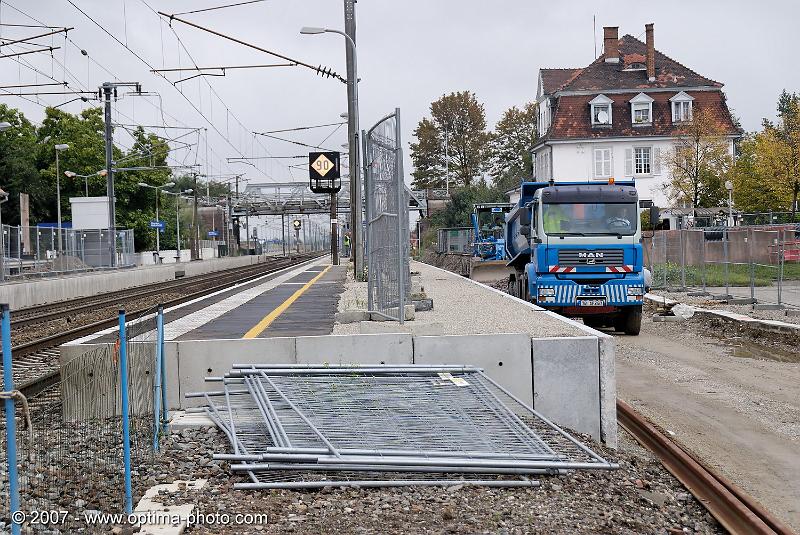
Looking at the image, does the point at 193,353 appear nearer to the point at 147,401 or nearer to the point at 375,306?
the point at 147,401

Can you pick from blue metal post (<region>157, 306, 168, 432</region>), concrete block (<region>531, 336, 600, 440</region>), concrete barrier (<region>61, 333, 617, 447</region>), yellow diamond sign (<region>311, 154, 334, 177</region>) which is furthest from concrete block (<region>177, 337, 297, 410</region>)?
yellow diamond sign (<region>311, 154, 334, 177</region>)

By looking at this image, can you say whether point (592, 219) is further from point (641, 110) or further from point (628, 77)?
point (628, 77)

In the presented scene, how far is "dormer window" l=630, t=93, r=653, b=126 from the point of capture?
199 feet

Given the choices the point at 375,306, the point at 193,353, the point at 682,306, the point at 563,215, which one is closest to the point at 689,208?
the point at 682,306

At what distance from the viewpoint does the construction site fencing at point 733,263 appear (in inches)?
917

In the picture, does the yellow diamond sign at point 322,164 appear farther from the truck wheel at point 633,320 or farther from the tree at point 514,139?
the tree at point 514,139

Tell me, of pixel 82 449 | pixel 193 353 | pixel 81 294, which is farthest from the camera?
pixel 81 294

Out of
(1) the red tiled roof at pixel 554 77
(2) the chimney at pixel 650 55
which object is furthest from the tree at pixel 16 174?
(2) the chimney at pixel 650 55

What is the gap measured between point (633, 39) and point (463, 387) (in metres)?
62.2

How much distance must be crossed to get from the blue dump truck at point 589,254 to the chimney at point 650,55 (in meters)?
44.0

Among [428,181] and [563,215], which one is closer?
[563,215]

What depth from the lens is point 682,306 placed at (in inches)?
947

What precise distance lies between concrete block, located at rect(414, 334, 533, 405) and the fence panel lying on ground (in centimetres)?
25

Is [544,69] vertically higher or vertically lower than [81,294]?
higher
